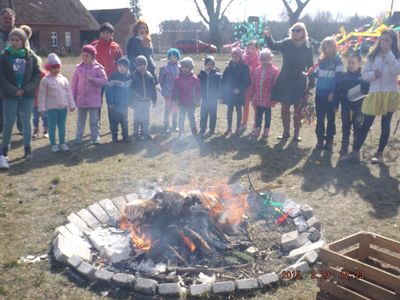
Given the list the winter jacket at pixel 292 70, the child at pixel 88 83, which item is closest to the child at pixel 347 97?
the winter jacket at pixel 292 70

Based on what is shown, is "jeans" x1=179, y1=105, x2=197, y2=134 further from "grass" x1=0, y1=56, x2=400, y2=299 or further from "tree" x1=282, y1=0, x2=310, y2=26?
"tree" x1=282, y1=0, x2=310, y2=26

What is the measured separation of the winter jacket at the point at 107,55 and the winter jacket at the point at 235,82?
237 cm

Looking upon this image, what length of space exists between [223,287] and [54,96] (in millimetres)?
5193

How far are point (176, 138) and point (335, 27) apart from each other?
123ft

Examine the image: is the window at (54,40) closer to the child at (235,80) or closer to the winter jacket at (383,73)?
the child at (235,80)

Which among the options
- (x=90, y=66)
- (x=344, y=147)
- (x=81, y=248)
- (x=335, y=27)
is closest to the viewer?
(x=81, y=248)

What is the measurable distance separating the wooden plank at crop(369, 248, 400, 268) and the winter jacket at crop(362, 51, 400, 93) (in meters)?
3.92

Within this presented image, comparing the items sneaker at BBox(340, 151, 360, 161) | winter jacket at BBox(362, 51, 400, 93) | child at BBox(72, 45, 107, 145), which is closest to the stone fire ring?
sneaker at BBox(340, 151, 360, 161)

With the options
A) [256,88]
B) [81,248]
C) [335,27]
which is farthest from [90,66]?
[335,27]

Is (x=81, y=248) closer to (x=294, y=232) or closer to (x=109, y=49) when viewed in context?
(x=294, y=232)

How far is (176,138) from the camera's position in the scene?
8.78 metres

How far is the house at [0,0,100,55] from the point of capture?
37.4 m

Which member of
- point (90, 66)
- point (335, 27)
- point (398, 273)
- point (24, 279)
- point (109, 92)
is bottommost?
point (24, 279)

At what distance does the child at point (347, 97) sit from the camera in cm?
715
